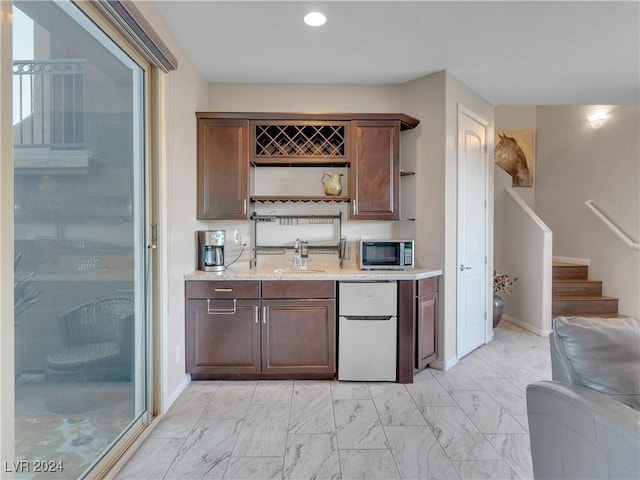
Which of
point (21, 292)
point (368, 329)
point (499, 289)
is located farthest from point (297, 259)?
point (499, 289)

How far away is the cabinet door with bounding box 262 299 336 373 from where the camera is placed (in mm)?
2777

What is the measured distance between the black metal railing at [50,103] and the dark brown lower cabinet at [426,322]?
250cm

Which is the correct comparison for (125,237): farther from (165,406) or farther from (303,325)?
(303,325)

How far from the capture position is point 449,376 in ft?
9.62

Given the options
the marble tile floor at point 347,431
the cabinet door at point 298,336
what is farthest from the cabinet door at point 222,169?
the marble tile floor at point 347,431

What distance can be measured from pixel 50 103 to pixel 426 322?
2.87 metres

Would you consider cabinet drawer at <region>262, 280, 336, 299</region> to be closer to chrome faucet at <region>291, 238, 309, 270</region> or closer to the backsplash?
chrome faucet at <region>291, 238, 309, 270</region>

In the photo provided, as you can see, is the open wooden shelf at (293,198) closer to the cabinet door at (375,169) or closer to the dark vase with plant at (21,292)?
the cabinet door at (375,169)

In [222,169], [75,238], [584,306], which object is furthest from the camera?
[584,306]

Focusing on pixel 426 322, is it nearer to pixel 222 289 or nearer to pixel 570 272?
pixel 222 289

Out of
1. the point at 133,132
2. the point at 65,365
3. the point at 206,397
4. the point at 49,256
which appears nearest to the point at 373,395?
the point at 206,397

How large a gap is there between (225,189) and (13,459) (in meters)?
2.25

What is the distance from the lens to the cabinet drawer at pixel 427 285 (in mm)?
2844

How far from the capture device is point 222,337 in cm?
278
